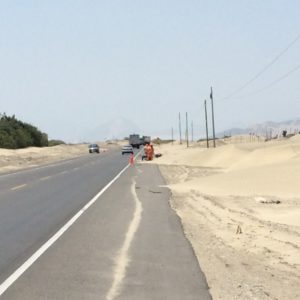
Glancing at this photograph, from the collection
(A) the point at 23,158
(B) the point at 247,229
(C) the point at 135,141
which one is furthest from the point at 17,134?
(B) the point at 247,229

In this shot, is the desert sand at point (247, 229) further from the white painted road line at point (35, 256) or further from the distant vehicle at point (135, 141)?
the distant vehicle at point (135, 141)

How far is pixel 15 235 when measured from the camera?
13750mm

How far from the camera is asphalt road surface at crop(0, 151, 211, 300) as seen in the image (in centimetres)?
832

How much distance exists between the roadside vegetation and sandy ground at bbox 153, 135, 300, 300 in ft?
297

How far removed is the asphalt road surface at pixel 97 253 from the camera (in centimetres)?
832

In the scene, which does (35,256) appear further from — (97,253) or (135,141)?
(135,141)

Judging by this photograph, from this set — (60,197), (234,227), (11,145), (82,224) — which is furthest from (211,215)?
(11,145)

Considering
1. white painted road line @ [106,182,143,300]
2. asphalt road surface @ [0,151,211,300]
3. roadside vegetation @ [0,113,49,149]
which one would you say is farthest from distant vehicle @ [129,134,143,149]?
white painted road line @ [106,182,143,300]

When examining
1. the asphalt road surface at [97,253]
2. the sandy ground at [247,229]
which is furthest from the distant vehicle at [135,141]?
the asphalt road surface at [97,253]

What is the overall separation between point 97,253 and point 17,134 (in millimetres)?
117759

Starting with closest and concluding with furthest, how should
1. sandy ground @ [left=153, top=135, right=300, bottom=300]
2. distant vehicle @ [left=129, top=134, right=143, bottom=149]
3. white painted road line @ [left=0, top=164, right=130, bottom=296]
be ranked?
white painted road line @ [left=0, top=164, right=130, bottom=296] < sandy ground @ [left=153, top=135, right=300, bottom=300] < distant vehicle @ [left=129, top=134, right=143, bottom=149]

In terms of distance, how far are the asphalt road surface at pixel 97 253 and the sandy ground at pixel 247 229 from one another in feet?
1.32

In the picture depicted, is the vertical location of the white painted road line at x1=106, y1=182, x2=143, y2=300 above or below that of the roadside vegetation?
below

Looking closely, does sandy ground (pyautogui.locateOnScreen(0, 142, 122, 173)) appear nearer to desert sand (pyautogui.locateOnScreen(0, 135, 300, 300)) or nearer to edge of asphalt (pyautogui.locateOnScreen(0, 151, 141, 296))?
desert sand (pyautogui.locateOnScreen(0, 135, 300, 300))
